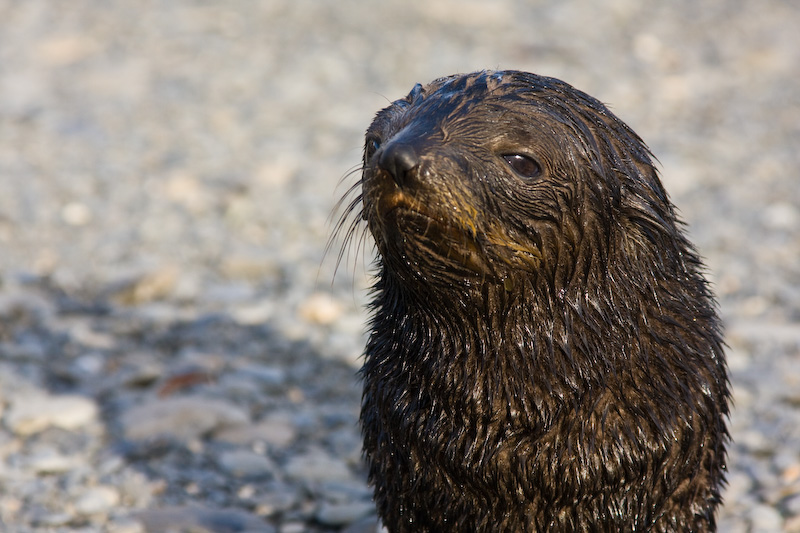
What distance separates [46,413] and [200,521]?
1.35 meters

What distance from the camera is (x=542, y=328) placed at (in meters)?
3.34

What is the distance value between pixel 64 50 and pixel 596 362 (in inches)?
338

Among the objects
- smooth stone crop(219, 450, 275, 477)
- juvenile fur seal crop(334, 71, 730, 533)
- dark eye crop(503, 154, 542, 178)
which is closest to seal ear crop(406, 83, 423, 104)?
juvenile fur seal crop(334, 71, 730, 533)

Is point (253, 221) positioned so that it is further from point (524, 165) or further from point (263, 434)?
point (524, 165)

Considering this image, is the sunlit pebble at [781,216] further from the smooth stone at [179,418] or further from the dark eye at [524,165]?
the dark eye at [524,165]

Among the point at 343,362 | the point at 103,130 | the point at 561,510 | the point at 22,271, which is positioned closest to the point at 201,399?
the point at 343,362

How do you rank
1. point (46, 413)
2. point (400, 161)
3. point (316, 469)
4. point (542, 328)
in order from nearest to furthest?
point (400, 161) < point (542, 328) < point (316, 469) < point (46, 413)

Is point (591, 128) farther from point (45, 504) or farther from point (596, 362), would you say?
point (45, 504)

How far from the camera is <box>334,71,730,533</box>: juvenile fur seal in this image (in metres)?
3.20

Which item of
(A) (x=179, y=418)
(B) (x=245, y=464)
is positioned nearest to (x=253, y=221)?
(A) (x=179, y=418)

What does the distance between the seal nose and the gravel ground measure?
1.69 meters

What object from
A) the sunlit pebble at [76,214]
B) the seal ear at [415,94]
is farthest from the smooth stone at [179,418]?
the sunlit pebble at [76,214]

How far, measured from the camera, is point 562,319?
11.0ft

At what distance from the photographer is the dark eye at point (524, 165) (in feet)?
10.5
